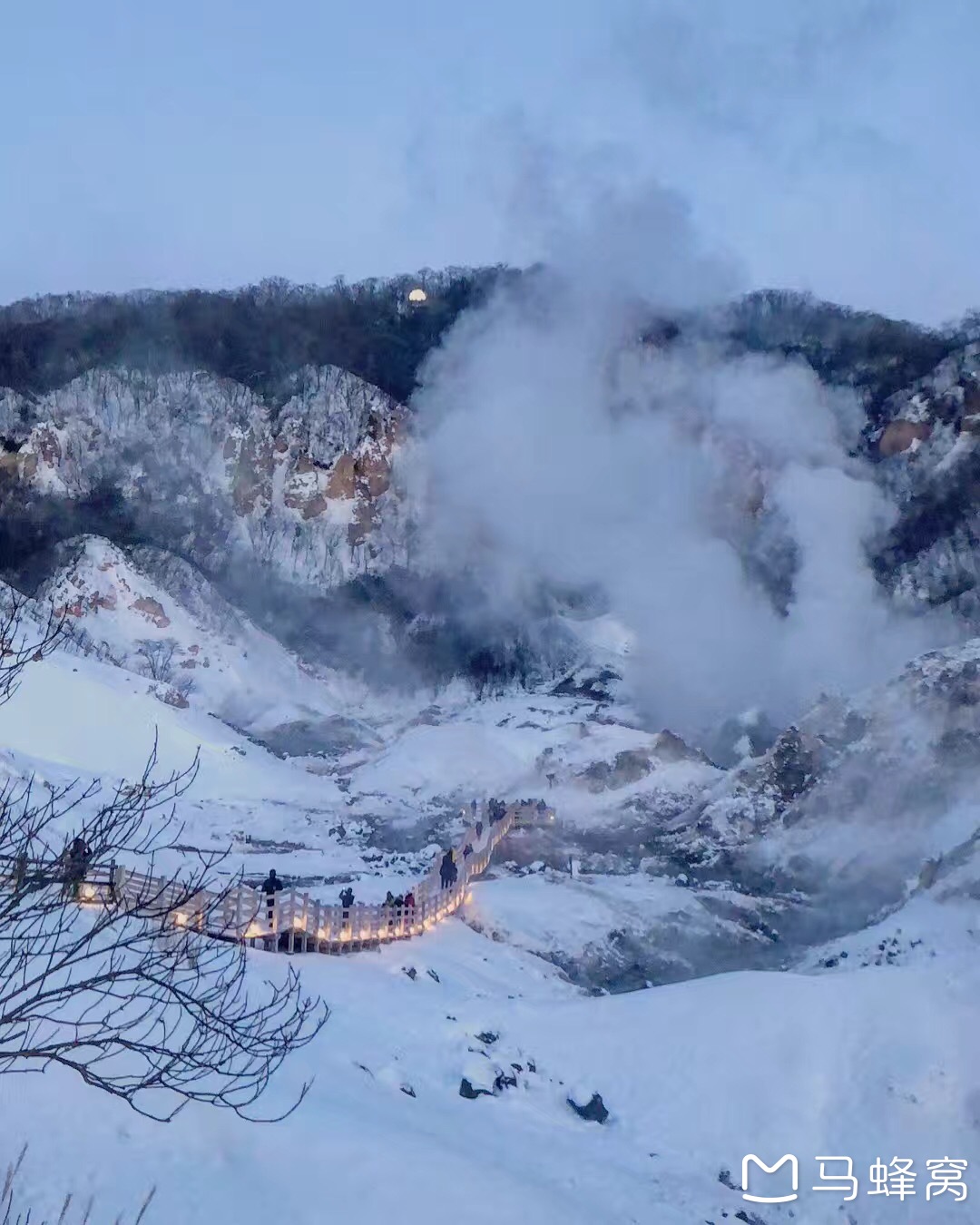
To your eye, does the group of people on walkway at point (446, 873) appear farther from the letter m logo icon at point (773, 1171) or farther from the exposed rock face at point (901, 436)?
the exposed rock face at point (901, 436)

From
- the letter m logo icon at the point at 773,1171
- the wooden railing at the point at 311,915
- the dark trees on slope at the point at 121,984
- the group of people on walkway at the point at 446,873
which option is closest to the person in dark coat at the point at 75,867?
the dark trees on slope at the point at 121,984

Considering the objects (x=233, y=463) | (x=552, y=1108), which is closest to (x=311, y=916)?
(x=552, y=1108)

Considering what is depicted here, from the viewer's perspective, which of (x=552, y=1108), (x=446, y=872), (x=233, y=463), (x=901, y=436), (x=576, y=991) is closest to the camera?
(x=552, y=1108)

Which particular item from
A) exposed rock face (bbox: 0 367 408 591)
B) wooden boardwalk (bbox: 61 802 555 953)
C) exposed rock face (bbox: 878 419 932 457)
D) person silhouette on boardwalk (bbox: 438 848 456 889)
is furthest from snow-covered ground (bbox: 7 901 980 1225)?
exposed rock face (bbox: 878 419 932 457)

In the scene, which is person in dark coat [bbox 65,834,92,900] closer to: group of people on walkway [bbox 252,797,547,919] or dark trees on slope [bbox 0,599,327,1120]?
dark trees on slope [bbox 0,599,327,1120]

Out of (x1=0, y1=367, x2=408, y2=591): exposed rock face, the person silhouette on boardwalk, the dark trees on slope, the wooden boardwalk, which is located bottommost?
the dark trees on slope
